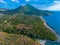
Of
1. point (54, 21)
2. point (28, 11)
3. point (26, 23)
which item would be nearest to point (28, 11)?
point (28, 11)

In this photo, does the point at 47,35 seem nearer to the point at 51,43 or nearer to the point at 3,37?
the point at 51,43

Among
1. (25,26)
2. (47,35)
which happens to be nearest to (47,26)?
(47,35)

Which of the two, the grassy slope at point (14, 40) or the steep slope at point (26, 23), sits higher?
the steep slope at point (26, 23)

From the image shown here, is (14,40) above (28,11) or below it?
below

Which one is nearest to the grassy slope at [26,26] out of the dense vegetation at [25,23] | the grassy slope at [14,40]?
the dense vegetation at [25,23]

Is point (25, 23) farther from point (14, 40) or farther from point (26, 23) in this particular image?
point (14, 40)

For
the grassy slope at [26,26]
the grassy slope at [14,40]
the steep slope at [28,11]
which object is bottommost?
the grassy slope at [14,40]

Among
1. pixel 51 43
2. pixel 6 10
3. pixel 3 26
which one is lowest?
pixel 51 43

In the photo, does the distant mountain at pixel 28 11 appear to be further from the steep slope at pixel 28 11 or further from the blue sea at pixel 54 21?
the blue sea at pixel 54 21

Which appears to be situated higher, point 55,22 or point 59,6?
point 59,6
